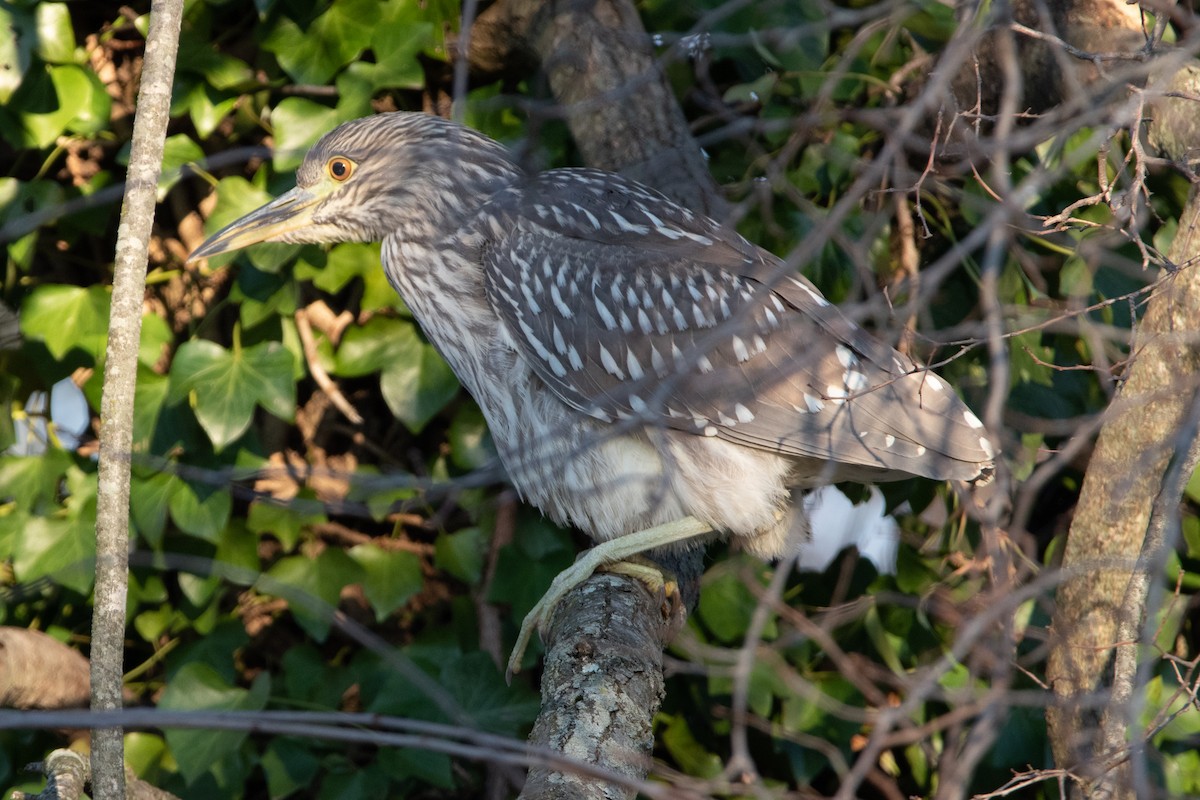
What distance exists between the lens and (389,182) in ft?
8.57

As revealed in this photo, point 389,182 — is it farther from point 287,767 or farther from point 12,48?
point 287,767

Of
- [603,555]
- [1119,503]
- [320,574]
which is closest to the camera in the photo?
[1119,503]

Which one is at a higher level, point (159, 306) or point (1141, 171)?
point (1141, 171)

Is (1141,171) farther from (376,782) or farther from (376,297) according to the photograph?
(376,782)

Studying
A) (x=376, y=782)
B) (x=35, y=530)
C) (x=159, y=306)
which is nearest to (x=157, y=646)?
(x=35, y=530)

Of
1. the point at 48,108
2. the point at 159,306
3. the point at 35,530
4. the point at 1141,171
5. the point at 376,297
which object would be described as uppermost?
the point at 1141,171

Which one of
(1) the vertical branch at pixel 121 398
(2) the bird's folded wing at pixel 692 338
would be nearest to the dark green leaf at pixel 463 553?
(2) the bird's folded wing at pixel 692 338

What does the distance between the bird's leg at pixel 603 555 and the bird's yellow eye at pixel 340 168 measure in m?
1.04

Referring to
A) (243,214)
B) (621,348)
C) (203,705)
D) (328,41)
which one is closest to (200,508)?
(203,705)

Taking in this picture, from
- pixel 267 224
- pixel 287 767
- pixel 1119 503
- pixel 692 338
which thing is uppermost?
pixel 1119 503

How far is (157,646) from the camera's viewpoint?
2857 mm

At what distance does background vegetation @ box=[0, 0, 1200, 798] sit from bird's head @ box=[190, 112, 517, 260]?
0.13 meters

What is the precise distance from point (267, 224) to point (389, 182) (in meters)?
0.30

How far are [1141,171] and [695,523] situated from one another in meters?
1.13
